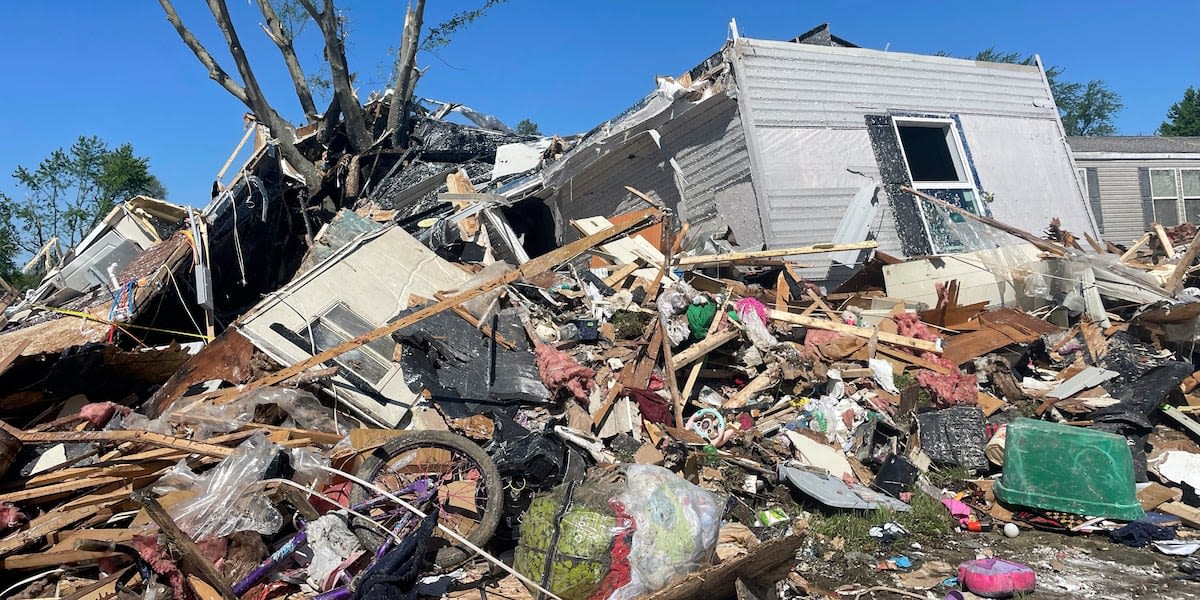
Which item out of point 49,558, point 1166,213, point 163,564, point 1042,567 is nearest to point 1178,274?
point 1042,567

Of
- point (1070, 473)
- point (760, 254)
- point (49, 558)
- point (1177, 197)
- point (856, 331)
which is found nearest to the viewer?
point (49, 558)

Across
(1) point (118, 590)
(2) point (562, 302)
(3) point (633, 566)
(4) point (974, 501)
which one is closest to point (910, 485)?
(4) point (974, 501)

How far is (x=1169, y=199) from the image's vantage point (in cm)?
1753

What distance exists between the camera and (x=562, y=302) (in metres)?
7.69

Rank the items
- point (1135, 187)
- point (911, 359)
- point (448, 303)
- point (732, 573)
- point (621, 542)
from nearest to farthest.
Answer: point (732, 573) < point (621, 542) < point (448, 303) < point (911, 359) < point (1135, 187)

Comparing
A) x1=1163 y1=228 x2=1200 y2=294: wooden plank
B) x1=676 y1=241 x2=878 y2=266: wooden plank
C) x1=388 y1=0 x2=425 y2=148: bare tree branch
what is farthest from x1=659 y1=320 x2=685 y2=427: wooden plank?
x1=388 y1=0 x2=425 y2=148: bare tree branch

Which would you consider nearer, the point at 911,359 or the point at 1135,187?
the point at 911,359

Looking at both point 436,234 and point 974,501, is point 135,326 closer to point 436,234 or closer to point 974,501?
point 436,234

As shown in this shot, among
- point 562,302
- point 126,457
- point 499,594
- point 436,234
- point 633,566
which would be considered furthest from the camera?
point 436,234

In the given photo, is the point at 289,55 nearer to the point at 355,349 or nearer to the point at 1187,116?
the point at 355,349

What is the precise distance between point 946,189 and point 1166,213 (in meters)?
11.7

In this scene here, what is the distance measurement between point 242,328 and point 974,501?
666 centimetres

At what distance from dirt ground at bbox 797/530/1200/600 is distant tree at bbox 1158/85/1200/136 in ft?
149

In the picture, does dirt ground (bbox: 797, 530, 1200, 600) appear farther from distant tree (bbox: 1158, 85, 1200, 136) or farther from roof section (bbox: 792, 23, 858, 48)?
distant tree (bbox: 1158, 85, 1200, 136)
